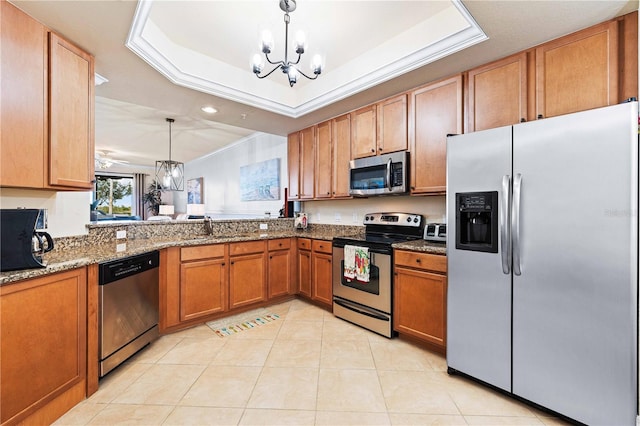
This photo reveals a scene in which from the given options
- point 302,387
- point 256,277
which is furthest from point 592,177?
point 256,277

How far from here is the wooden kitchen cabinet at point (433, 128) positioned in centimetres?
248

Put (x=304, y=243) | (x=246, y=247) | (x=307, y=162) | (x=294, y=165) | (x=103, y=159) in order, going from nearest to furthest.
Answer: (x=246, y=247) < (x=304, y=243) < (x=307, y=162) < (x=294, y=165) < (x=103, y=159)

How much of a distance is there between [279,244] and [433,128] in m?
2.17

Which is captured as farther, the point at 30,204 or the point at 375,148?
the point at 375,148

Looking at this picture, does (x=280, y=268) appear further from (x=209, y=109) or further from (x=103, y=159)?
(x=103, y=159)

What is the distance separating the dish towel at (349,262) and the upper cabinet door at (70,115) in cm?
227

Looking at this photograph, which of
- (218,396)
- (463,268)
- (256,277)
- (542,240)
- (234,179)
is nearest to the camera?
(542,240)

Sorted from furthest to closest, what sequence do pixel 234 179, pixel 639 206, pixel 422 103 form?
pixel 234 179 → pixel 422 103 → pixel 639 206

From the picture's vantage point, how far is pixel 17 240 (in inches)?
59.1

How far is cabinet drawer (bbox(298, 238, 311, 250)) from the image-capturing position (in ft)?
11.6

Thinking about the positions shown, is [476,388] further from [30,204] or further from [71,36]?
[71,36]

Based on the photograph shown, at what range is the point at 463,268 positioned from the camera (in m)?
1.95

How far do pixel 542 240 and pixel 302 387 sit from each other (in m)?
1.77

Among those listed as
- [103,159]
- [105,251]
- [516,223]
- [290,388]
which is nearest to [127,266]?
[105,251]
